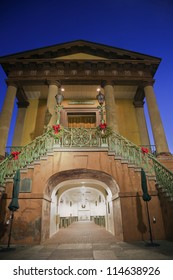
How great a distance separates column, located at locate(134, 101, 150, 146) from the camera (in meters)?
13.4

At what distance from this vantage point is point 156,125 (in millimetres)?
11016

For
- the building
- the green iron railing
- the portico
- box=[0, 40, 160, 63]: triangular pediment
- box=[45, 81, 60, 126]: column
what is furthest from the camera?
box=[0, 40, 160, 63]: triangular pediment

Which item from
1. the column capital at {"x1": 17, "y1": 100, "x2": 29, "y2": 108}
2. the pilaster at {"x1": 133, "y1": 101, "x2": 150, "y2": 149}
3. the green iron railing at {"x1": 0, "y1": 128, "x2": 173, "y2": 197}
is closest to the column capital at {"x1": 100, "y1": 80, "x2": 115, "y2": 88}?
the pilaster at {"x1": 133, "y1": 101, "x2": 150, "y2": 149}

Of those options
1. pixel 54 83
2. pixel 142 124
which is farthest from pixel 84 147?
pixel 142 124

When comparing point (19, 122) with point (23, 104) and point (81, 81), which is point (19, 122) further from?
point (81, 81)

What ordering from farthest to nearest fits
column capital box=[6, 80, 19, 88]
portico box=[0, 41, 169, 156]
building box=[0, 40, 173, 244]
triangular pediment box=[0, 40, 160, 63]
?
triangular pediment box=[0, 40, 160, 63] → portico box=[0, 41, 169, 156] → column capital box=[6, 80, 19, 88] → building box=[0, 40, 173, 244]

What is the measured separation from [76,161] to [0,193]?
3500 millimetres

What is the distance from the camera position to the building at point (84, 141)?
647cm

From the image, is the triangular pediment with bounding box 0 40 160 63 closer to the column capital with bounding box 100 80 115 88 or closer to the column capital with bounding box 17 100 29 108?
the column capital with bounding box 100 80 115 88

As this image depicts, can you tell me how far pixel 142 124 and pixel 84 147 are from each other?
8.46 m

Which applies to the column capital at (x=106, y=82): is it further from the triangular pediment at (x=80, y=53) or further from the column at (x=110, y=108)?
the triangular pediment at (x=80, y=53)

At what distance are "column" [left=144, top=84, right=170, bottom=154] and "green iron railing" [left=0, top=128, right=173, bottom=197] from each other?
2949 mm
